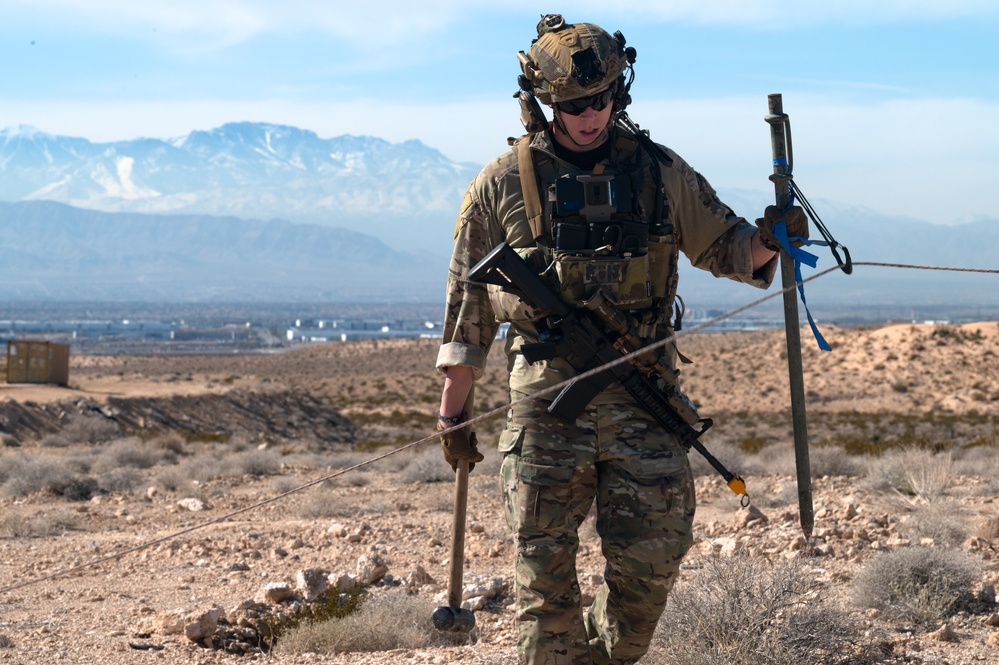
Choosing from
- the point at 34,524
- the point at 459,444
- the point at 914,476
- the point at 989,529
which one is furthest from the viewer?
the point at 34,524

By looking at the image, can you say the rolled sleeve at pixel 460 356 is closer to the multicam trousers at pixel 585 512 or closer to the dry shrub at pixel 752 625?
the multicam trousers at pixel 585 512

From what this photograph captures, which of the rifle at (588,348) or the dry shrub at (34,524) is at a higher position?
the rifle at (588,348)

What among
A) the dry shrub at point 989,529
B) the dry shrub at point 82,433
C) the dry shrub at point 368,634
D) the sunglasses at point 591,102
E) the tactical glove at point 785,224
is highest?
the sunglasses at point 591,102

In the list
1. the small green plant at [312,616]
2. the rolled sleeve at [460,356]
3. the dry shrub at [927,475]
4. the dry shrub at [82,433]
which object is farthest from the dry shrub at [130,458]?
the rolled sleeve at [460,356]

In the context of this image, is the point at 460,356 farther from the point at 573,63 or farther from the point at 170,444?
the point at 170,444

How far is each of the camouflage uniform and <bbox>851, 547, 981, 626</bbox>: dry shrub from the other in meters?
2.10

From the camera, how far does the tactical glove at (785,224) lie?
12.2 feet

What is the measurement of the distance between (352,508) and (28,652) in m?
5.41

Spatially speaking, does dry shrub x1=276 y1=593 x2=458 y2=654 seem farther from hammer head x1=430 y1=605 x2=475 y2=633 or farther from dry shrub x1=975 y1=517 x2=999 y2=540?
dry shrub x1=975 y1=517 x2=999 y2=540

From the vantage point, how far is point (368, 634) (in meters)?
5.28

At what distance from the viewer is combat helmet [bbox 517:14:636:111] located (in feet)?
12.2

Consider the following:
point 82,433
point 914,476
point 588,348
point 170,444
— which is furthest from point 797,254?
point 82,433

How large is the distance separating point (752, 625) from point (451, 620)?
1.21 metres

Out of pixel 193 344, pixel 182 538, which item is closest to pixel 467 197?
pixel 182 538
